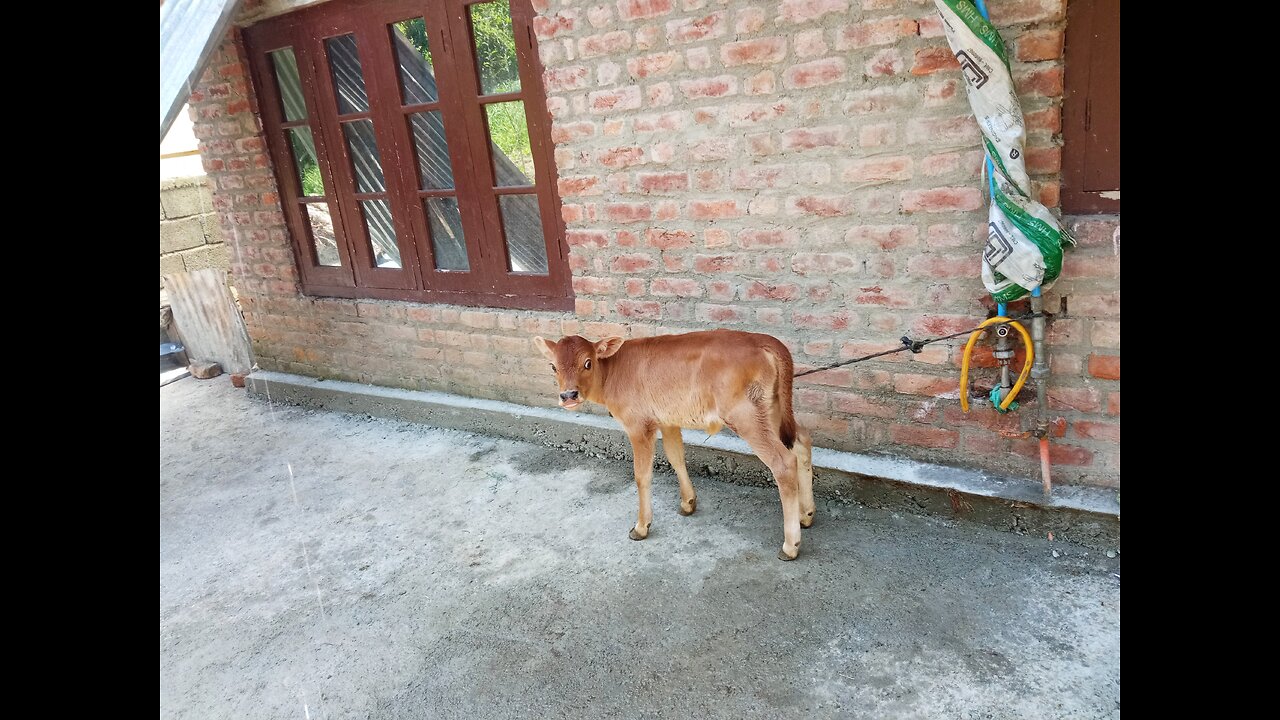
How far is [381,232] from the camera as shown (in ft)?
17.6

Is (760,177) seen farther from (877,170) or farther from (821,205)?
(877,170)

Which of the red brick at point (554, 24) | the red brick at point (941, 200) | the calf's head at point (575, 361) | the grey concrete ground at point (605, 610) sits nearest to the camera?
the grey concrete ground at point (605, 610)

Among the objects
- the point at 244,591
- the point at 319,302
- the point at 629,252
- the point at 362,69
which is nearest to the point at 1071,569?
the point at 629,252

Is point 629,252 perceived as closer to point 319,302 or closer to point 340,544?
point 340,544

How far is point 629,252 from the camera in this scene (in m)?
4.07

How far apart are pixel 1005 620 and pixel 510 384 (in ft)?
10.3

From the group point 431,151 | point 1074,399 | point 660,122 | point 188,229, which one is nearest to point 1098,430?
point 1074,399

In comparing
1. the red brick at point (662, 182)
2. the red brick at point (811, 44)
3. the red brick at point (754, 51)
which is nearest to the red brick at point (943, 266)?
the red brick at point (811, 44)

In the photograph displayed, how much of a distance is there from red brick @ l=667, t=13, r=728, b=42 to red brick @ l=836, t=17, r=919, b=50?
550 millimetres

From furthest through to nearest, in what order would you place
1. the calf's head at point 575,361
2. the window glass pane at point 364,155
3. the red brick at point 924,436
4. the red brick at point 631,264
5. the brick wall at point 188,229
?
the brick wall at point 188,229
the window glass pane at point 364,155
the red brick at point 631,264
the red brick at point 924,436
the calf's head at point 575,361

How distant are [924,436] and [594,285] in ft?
6.23

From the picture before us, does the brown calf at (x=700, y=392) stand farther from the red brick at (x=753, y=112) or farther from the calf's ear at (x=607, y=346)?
the red brick at (x=753, y=112)

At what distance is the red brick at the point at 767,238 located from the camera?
11.5 feet

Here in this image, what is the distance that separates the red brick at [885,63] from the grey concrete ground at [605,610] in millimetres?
1888
